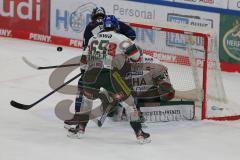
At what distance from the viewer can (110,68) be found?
7.56m

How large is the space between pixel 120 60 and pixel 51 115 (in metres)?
1.64

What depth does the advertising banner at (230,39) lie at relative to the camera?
37.1 feet


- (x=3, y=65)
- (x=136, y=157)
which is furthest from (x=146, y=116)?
(x=3, y=65)

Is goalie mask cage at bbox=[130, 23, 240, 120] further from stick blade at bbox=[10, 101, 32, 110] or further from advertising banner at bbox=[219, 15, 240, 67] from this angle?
advertising banner at bbox=[219, 15, 240, 67]

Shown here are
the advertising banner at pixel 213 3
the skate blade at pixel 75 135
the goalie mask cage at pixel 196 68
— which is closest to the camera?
the skate blade at pixel 75 135

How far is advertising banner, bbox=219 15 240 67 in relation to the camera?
11.3 meters

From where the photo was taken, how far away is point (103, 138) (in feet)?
25.4

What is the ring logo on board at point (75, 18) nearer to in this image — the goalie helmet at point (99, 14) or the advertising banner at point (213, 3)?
the advertising banner at point (213, 3)

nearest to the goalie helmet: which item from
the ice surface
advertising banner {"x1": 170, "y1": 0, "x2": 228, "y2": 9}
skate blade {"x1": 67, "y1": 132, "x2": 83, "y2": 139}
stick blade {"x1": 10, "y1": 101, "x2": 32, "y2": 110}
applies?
the ice surface

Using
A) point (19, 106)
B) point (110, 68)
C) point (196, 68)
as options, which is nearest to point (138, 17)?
point (196, 68)

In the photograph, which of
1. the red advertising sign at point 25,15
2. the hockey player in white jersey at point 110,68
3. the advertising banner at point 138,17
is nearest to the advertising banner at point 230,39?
the advertising banner at point 138,17

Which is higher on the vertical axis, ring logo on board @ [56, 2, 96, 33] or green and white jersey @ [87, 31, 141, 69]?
ring logo on board @ [56, 2, 96, 33]

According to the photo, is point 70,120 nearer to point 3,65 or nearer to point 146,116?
point 146,116

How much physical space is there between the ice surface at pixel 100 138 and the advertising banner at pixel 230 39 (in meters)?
1.38
